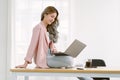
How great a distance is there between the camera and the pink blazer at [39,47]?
2166 mm

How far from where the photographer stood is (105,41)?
12.4ft

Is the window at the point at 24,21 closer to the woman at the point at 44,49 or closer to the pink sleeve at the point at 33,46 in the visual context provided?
the woman at the point at 44,49

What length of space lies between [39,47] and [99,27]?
1.84 metres

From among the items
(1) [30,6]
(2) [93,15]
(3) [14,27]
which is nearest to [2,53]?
(3) [14,27]

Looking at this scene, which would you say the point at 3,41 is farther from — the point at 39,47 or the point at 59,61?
the point at 59,61

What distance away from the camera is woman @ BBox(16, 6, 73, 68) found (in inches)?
84.7

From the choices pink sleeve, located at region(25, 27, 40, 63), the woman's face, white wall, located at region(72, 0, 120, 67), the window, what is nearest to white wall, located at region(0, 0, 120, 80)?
white wall, located at region(72, 0, 120, 67)

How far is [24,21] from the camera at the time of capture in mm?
3732

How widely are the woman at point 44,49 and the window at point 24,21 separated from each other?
1401 mm

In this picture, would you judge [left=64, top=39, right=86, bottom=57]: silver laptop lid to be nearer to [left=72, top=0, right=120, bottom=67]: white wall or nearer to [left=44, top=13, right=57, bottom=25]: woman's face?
[left=44, top=13, right=57, bottom=25]: woman's face

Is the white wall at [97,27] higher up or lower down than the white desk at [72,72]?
higher up

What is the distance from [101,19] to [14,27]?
141 centimetres

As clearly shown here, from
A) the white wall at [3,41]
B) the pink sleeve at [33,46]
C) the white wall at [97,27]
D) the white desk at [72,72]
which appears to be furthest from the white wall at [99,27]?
the white desk at [72,72]

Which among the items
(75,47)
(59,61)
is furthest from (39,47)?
(75,47)
